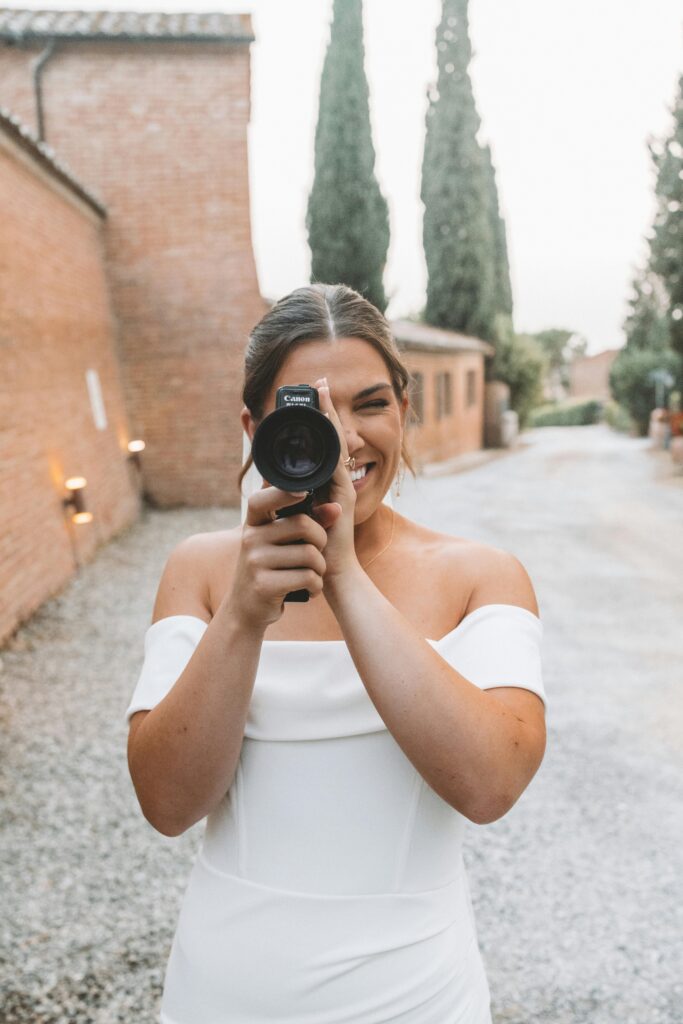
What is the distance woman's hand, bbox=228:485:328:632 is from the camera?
0.91 metres

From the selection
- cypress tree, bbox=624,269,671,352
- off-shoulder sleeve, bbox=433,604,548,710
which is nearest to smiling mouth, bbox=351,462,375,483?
off-shoulder sleeve, bbox=433,604,548,710

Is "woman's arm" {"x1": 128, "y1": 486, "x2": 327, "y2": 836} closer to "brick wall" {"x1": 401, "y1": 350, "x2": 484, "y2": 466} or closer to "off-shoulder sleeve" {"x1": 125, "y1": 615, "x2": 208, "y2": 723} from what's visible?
"off-shoulder sleeve" {"x1": 125, "y1": 615, "x2": 208, "y2": 723}

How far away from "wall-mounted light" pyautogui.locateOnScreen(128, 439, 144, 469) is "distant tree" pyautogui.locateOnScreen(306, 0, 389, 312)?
6929 millimetres

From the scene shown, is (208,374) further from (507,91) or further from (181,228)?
(507,91)

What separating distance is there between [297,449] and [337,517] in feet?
0.31

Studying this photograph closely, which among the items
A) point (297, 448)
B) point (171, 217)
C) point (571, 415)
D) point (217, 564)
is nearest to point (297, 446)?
point (297, 448)

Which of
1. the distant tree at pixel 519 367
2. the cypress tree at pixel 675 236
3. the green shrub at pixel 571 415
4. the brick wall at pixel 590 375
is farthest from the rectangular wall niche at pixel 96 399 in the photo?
the brick wall at pixel 590 375

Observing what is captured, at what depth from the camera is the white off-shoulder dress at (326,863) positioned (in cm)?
111

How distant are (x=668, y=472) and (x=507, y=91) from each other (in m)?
15.3

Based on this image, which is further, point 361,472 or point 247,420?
point 247,420

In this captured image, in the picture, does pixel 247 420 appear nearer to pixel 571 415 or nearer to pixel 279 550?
pixel 279 550

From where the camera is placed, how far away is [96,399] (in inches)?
354

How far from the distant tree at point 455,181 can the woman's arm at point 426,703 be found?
22.3m

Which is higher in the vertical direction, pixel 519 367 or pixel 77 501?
pixel 77 501
